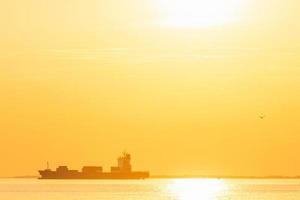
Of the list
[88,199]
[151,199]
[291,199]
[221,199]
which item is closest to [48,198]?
[88,199]

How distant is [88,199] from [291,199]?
1229 inches

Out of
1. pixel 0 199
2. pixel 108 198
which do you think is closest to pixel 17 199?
pixel 0 199

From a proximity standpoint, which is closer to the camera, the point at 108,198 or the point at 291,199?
the point at 291,199

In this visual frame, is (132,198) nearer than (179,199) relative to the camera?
No

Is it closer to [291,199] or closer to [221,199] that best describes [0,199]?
[221,199]

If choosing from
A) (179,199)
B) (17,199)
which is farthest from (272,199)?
(17,199)

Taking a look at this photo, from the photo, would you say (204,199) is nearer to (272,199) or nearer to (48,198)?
(272,199)

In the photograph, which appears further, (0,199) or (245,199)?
(245,199)

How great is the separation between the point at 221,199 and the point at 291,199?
1077cm

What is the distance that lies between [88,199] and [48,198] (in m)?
6.17

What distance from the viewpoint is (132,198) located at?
16400cm

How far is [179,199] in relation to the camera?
152 metres

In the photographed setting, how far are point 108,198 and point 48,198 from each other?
489 inches

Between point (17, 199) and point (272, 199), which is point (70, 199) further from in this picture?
point (272, 199)
